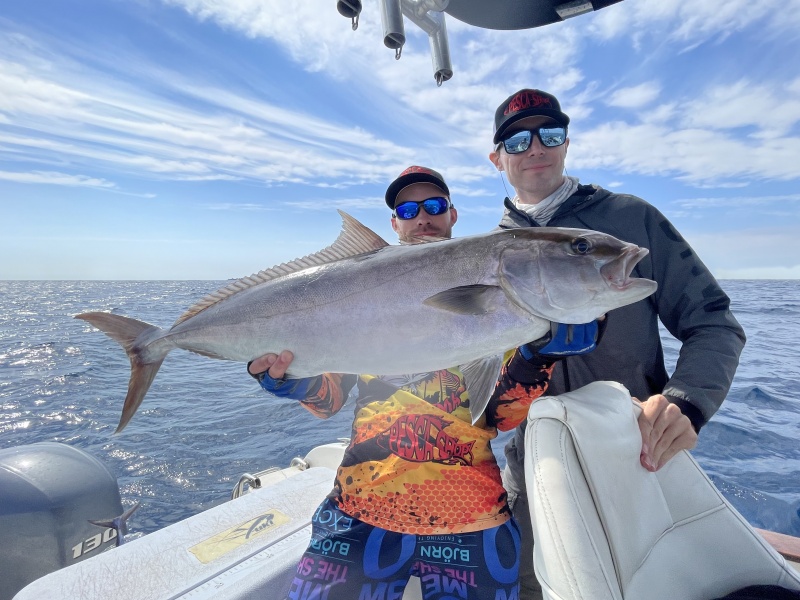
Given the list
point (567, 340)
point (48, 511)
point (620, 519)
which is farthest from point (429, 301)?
point (48, 511)

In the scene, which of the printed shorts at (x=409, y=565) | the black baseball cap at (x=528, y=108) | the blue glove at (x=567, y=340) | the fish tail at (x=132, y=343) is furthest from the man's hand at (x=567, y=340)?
the fish tail at (x=132, y=343)

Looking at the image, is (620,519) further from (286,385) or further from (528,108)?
(528,108)

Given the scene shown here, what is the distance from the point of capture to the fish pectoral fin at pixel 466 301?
2.49 meters

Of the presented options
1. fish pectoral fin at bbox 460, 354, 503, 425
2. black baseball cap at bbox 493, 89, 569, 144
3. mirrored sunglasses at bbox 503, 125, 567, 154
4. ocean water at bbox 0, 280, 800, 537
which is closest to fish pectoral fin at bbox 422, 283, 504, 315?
fish pectoral fin at bbox 460, 354, 503, 425

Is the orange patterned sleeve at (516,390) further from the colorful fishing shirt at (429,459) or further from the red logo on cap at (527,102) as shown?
the red logo on cap at (527,102)

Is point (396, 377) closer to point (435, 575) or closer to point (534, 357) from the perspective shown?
point (534, 357)

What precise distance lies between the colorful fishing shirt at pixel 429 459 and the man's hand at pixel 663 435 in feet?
1.94

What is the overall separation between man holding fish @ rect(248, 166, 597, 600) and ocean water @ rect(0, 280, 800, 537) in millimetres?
4403

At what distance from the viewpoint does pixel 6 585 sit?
11.4 feet

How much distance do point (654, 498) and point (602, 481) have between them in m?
0.47

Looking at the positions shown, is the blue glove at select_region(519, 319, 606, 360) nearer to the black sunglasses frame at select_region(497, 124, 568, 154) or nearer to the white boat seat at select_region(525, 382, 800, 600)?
the white boat seat at select_region(525, 382, 800, 600)

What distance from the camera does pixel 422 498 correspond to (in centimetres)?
267

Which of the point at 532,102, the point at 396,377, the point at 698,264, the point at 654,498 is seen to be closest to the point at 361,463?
the point at 396,377

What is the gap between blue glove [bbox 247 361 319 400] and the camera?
9.76ft
